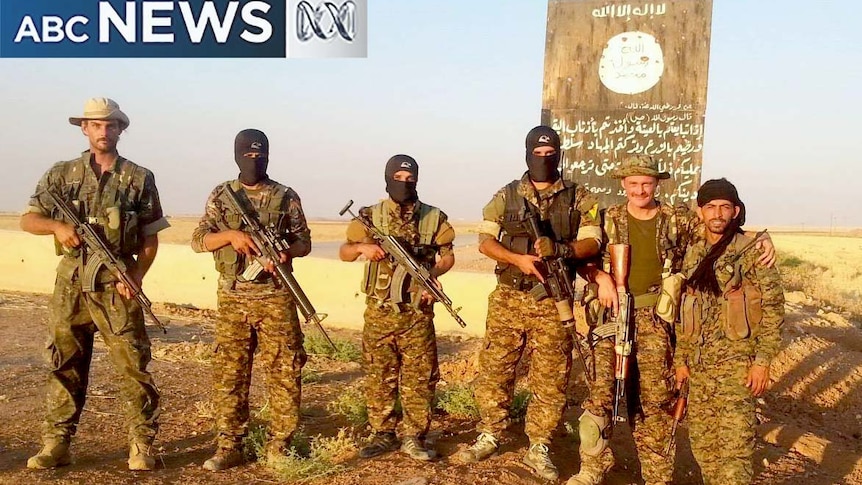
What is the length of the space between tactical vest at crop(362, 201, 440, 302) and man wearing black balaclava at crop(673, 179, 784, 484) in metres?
1.75

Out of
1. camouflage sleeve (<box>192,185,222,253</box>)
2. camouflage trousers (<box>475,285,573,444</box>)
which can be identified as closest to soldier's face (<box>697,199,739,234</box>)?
camouflage trousers (<box>475,285,573,444</box>)

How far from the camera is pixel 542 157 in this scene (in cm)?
444

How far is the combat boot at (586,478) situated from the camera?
13.7 feet

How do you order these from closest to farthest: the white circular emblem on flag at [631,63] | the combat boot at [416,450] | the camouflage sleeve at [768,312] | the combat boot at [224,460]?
1. the camouflage sleeve at [768,312]
2. the combat boot at [224,460]
3. the combat boot at [416,450]
4. the white circular emblem on flag at [631,63]

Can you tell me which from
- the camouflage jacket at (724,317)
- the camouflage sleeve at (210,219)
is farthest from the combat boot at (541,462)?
the camouflage sleeve at (210,219)

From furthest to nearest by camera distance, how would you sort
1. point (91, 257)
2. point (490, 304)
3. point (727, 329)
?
point (490, 304) < point (91, 257) < point (727, 329)

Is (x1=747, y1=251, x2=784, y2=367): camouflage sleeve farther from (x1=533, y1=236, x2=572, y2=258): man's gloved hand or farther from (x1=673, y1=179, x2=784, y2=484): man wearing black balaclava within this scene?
(x1=533, y1=236, x2=572, y2=258): man's gloved hand

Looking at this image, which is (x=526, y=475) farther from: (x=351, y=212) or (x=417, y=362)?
(x=351, y=212)

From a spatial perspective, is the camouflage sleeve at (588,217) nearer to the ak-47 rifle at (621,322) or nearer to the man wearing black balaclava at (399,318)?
the ak-47 rifle at (621,322)

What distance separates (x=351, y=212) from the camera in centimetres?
484

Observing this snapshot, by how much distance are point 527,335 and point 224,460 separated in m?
2.24

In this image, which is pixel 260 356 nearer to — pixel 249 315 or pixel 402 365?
pixel 249 315

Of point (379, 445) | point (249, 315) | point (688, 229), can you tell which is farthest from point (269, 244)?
point (688, 229)

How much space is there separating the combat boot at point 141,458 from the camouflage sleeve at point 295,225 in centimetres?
163
